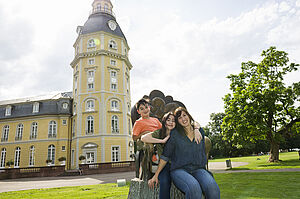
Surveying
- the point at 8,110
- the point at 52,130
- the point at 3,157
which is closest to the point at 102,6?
the point at 52,130

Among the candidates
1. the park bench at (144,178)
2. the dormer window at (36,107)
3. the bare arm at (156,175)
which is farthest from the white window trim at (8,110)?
the bare arm at (156,175)

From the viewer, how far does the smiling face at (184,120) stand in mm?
2880

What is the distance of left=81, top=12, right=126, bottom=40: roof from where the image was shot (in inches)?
1168

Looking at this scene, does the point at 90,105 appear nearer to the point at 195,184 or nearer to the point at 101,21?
the point at 101,21

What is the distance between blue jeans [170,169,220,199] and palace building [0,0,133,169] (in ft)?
76.9

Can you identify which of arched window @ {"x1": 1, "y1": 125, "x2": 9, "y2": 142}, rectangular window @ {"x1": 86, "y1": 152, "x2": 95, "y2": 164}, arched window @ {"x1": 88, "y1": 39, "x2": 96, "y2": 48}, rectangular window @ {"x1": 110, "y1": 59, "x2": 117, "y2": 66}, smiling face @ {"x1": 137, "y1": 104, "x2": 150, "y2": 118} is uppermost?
arched window @ {"x1": 88, "y1": 39, "x2": 96, "y2": 48}

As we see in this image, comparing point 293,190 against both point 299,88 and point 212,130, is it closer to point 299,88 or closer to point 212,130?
point 299,88

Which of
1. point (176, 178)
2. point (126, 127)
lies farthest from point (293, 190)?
point (126, 127)

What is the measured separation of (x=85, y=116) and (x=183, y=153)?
83.4 ft

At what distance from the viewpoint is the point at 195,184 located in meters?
2.49

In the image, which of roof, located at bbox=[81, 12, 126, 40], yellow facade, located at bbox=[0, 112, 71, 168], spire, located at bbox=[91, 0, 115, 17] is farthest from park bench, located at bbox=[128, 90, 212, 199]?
spire, located at bbox=[91, 0, 115, 17]

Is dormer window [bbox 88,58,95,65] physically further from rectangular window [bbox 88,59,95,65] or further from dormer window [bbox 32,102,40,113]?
dormer window [bbox 32,102,40,113]

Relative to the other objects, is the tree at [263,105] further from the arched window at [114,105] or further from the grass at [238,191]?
the arched window at [114,105]

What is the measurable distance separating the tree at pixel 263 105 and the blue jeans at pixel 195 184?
16216mm
